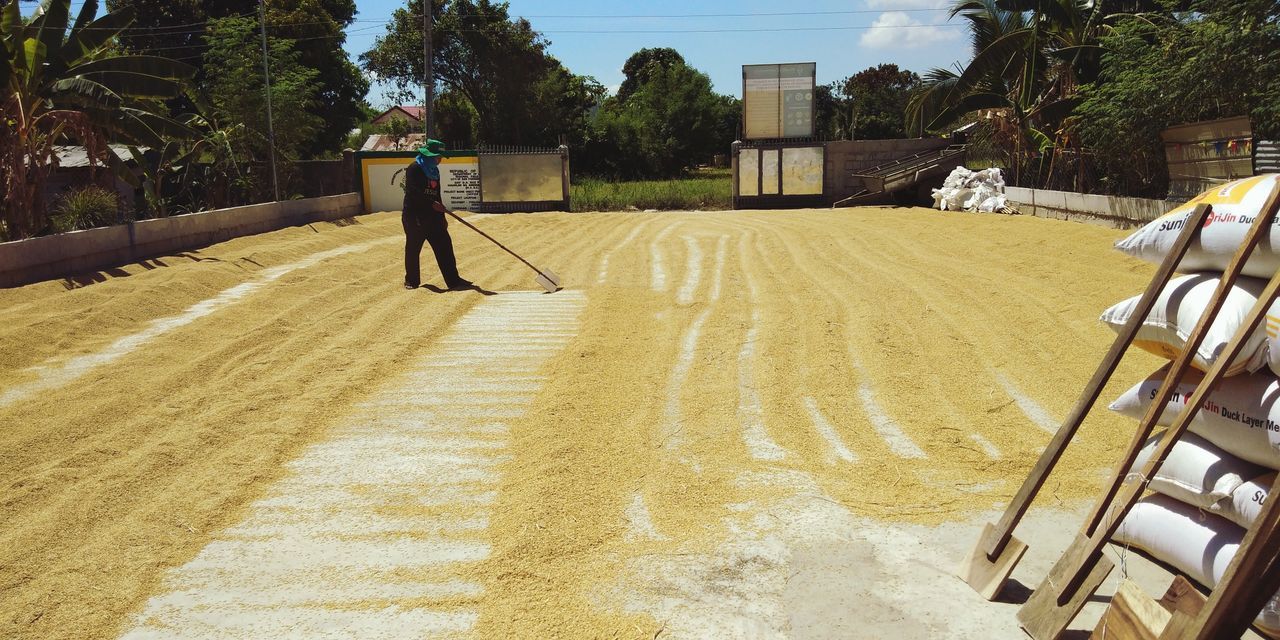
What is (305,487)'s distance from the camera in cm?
469

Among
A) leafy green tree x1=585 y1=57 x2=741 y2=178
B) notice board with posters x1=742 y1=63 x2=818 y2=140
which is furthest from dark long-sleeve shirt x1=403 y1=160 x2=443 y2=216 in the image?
leafy green tree x1=585 y1=57 x2=741 y2=178

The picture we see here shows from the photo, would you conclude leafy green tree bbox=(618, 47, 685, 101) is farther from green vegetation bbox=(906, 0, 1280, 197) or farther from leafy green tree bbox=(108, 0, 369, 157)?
green vegetation bbox=(906, 0, 1280, 197)

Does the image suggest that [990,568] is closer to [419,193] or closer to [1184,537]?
[1184,537]

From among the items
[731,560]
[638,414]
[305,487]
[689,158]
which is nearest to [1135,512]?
[731,560]

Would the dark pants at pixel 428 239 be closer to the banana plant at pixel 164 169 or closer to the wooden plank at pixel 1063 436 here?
the banana plant at pixel 164 169

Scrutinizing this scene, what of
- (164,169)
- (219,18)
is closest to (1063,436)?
(164,169)

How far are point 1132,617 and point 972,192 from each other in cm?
1693

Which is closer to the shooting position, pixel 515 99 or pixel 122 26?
pixel 122 26

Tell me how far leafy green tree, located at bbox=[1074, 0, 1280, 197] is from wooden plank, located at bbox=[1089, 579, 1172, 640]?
9.89m

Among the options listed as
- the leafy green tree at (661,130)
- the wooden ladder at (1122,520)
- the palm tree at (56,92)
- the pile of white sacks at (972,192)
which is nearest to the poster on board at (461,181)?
the palm tree at (56,92)

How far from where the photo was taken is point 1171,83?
1215cm

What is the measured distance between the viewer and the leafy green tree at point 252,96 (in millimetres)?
19938

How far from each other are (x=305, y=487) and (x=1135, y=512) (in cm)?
384

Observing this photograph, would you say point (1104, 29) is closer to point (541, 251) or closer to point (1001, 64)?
point (1001, 64)
